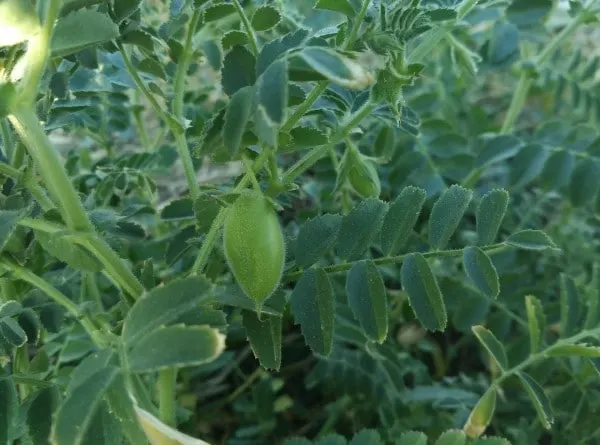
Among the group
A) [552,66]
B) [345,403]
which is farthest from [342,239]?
[552,66]

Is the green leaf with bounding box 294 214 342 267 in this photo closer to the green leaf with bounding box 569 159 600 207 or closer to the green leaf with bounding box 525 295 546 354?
the green leaf with bounding box 525 295 546 354

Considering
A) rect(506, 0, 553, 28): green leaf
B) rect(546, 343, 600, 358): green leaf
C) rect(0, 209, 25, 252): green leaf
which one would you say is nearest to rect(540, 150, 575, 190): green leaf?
rect(506, 0, 553, 28): green leaf

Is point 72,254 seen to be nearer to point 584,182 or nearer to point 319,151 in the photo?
point 319,151

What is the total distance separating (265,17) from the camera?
0.52 meters

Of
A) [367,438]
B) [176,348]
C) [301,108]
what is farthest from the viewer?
[367,438]

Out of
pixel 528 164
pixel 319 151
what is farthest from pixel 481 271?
pixel 528 164

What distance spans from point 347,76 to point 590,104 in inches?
29.2

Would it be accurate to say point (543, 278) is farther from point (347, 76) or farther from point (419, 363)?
point (347, 76)

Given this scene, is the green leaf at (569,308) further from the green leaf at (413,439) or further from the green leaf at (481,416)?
the green leaf at (413,439)

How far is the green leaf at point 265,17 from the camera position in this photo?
0.51m

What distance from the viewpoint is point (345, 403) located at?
0.85 meters

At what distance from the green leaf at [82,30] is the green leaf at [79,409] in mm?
178

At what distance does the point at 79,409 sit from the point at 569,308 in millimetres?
495

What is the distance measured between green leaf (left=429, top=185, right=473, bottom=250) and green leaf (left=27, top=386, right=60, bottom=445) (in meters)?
0.28
